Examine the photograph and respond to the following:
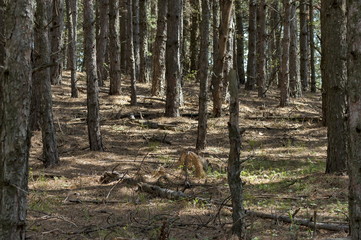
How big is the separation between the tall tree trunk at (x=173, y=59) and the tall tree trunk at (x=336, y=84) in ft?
24.0

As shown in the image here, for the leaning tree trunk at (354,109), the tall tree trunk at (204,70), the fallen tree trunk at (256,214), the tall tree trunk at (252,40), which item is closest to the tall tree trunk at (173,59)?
the tall tree trunk at (204,70)

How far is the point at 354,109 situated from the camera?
4168 millimetres

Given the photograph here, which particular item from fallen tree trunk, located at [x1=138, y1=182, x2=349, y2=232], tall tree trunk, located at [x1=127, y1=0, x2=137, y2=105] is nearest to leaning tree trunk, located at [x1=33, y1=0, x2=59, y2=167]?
fallen tree trunk, located at [x1=138, y1=182, x2=349, y2=232]

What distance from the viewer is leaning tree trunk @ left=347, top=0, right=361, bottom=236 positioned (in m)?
4.13

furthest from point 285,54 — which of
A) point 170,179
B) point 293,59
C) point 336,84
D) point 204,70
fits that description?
point 170,179

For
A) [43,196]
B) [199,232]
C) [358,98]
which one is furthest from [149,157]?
[358,98]

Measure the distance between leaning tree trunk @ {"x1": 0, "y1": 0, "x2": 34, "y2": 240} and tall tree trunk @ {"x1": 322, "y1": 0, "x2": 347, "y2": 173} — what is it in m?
5.87

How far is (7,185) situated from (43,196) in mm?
3319

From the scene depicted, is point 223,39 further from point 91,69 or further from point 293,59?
point 293,59

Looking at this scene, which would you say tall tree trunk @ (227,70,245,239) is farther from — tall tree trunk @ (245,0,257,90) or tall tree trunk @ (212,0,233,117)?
tall tree trunk @ (245,0,257,90)

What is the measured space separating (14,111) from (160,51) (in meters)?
13.4

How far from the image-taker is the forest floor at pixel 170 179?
20.2 feet

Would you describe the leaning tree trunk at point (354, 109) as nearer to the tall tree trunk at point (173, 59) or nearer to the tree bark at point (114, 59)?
the tall tree trunk at point (173, 59)

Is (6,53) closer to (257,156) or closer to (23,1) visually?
(23,1)
